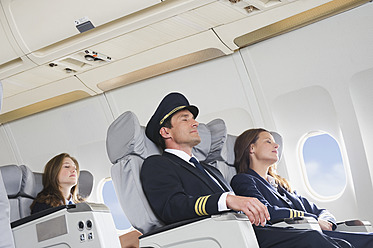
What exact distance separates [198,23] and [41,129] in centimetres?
344

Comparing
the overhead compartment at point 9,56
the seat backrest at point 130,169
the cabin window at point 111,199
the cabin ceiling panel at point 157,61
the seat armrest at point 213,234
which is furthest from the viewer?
the cabin window at point 111,199

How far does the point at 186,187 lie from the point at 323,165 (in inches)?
125

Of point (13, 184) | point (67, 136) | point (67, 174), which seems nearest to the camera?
point (13, 184)

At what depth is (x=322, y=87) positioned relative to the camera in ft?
17.0

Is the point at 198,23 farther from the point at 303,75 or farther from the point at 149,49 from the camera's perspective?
the point at 303,75

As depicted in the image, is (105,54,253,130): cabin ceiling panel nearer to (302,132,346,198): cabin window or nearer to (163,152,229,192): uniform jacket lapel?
(302,132,346,198): cabin window

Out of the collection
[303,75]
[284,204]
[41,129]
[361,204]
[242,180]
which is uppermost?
[41,129]

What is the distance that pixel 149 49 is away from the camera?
5.26 m

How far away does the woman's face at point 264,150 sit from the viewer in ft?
12.3

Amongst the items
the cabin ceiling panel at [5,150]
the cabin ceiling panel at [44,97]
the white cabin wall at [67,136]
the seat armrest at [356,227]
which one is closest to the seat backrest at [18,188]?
the seat armrest at [356,227]

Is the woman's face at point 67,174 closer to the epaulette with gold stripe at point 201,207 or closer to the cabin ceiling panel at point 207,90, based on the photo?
the epaulette with gold stripe at point 201,207

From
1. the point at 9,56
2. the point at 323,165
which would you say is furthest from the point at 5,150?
the point at 323,165

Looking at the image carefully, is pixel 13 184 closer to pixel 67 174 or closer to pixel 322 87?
pixel 67 174

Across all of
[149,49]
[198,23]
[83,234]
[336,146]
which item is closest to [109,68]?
[149,49]
